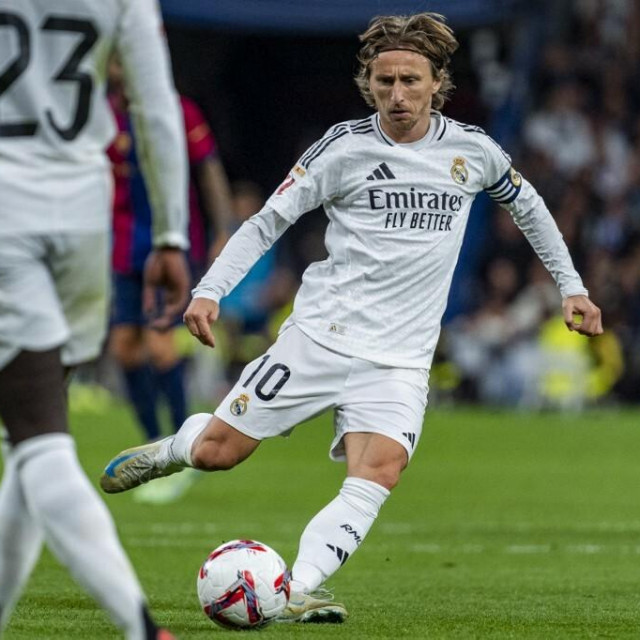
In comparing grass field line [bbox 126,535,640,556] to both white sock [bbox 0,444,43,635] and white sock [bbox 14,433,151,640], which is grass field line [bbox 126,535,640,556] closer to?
white sock [bbox 0,444,43,635]

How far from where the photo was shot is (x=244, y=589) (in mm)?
5332

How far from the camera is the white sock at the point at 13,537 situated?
4.14 meters

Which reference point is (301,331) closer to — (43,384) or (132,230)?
(43,384)

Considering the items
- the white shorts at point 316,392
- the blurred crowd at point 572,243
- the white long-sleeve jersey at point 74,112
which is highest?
the white long-sleeve jersey at point 74,112

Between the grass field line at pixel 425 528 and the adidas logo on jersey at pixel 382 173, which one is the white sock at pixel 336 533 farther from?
the grass field line at pixel 425 528

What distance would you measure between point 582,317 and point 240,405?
132cm

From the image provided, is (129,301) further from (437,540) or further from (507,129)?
(507,129)

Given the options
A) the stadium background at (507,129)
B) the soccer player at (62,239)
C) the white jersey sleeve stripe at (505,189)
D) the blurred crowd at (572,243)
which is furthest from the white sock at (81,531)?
the blurred crowd at (572,243)

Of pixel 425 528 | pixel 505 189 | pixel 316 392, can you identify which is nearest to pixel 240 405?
pixel 316 392

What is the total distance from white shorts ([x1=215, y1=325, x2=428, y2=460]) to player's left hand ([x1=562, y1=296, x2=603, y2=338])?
0.63 m

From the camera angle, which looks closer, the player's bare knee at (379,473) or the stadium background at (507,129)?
the player's bare knee at (379,473)

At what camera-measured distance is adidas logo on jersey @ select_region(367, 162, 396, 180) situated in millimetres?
5941

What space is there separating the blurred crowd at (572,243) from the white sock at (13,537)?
54.8 ft

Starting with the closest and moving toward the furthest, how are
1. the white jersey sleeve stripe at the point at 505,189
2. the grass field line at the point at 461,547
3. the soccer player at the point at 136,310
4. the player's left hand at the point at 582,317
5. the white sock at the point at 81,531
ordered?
the white sock at the point at 81,531, the player's left hand at the point at 582,317, the white jersey sleeve stripe at the point at 505,189, the grass field line at the point at 461,547, the soccer player at the point at 136,310
